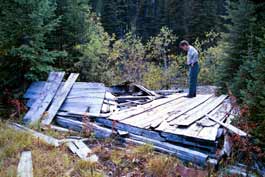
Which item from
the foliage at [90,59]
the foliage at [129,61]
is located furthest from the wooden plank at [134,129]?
the foliage at [129,61]

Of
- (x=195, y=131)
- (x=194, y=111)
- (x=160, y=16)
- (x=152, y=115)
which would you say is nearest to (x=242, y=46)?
(x=194, y=111)

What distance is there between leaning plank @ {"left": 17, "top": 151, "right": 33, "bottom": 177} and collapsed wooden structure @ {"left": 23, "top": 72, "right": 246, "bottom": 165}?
70.1 inches

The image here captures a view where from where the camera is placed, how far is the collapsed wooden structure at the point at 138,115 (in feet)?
21.9

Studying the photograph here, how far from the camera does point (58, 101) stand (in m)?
9.06

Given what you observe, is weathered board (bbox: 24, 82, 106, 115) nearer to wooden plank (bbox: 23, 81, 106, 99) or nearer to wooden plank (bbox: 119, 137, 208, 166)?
wooden plank (bbox: 23, 81, 106, 99)

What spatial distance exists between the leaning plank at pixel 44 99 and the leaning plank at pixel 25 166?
2163 millimetres

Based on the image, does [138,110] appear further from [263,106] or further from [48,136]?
[263,106]

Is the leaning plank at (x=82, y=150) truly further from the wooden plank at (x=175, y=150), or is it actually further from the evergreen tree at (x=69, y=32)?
the evergreen tree at (x=69, y=32)

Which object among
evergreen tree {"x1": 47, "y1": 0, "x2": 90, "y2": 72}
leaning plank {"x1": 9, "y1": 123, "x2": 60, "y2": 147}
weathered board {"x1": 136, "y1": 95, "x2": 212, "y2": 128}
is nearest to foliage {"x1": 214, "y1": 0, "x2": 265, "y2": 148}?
weathered board {"x1": 136, "y1": 95, "x2": 212, "y2": 128}

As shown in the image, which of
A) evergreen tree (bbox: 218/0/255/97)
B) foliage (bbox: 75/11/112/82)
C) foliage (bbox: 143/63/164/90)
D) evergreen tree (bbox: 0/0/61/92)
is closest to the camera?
evergreen tree (bbox: 0/0/61/92)

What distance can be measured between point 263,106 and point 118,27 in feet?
113

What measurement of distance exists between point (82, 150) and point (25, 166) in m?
1.28

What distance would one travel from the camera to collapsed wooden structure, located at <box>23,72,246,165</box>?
21.9 feet

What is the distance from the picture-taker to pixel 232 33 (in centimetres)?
1072
